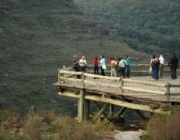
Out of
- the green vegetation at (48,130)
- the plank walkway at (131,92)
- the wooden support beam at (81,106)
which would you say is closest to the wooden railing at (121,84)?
the plank walkway at (131,92)

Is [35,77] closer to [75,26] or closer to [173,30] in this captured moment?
[75,26]

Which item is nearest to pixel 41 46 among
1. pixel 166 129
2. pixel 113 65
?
pixel 113 65

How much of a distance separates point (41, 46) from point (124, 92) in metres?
102

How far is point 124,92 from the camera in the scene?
55.9 ft

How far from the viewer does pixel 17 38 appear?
116812mm

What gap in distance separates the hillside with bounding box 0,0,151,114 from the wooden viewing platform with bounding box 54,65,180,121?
55.0 metres

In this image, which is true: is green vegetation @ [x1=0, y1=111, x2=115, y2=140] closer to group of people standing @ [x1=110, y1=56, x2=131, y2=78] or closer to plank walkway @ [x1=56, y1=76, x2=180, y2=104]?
plank walkway @ [x1=56, y1=76, x2=180, y2=104]

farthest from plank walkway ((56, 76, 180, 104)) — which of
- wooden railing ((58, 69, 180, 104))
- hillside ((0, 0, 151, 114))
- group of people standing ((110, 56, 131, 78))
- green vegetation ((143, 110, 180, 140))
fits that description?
hillside ((0, 0, 151, 114))

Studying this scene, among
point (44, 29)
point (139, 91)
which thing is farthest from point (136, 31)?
point (139, 91)

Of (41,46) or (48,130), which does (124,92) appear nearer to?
(48,130)

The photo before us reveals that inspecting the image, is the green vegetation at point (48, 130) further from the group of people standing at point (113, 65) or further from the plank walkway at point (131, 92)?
the group of people standing at point (113, 65)

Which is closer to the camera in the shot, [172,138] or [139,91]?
[172,138]

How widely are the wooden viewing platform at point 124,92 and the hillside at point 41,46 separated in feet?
180

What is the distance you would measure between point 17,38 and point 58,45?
424 inches
